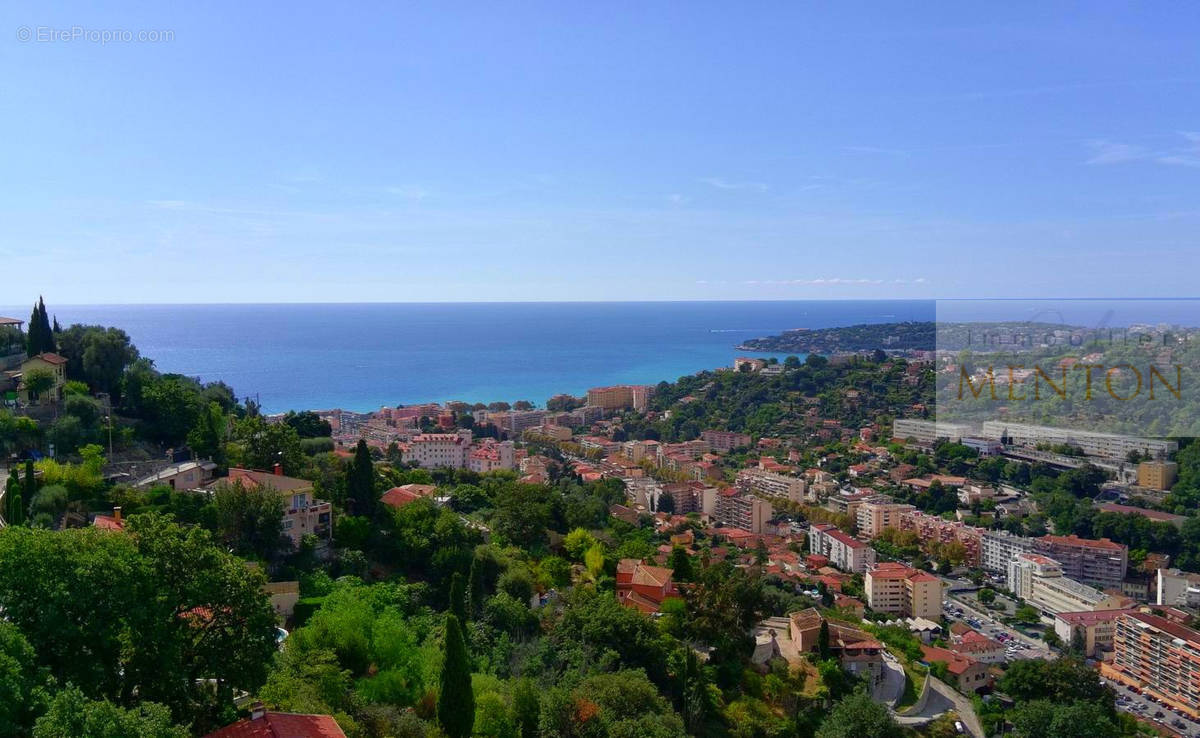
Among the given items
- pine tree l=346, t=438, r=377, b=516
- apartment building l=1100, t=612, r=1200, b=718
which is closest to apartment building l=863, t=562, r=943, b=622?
apartment building l=1100, t=612, r=1200, b=718

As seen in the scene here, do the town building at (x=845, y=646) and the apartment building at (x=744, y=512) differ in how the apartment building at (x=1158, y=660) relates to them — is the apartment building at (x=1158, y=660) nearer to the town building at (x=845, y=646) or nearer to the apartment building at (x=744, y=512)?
the town building at (x=845, y=646)

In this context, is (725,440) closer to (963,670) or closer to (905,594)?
(905,594)

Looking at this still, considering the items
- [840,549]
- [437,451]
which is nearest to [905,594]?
[840,549]

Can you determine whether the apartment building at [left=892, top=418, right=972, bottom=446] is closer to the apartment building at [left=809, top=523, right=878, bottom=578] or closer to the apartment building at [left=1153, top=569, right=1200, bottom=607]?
the apartment building at [left=809, top=523, right=878, bottom=578]

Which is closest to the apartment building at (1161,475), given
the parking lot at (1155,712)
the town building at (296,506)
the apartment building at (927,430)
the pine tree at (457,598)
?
the apartment building at (927,430)

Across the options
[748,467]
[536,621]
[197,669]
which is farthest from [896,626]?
[748,467]
